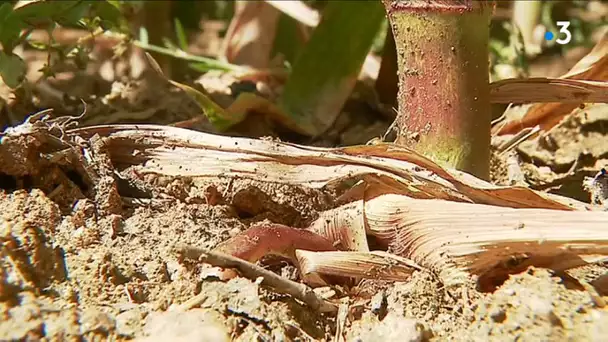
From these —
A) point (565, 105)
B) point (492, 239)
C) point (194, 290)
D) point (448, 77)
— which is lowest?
point (194, 290)

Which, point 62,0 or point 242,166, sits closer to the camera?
point 242,166

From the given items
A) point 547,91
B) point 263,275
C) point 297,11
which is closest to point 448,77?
point 547,91

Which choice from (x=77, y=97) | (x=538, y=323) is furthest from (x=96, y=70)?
(x=538, y=323)

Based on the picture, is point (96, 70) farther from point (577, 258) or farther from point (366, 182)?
point (577, 258)

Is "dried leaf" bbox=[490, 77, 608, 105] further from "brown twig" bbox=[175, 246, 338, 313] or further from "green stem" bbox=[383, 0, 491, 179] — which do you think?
"brown twig" bbox=[175, 246, 338, 313]

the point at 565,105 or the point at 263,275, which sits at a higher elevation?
the point at 565,105

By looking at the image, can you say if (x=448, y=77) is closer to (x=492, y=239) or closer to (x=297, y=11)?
(x=492, y=239)

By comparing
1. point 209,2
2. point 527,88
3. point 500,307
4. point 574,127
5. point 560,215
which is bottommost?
point 500,307
